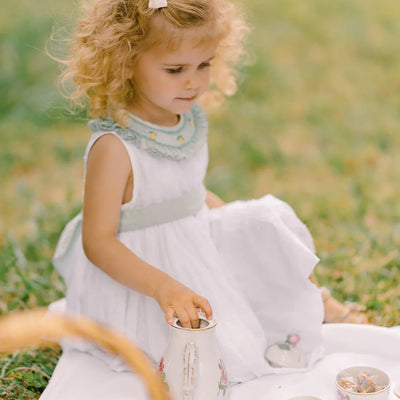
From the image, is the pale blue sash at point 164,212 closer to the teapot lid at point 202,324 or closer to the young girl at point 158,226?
the young girl at point 158,226

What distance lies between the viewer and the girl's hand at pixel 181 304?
1.28m

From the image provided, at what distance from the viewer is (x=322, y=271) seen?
2.20 meters

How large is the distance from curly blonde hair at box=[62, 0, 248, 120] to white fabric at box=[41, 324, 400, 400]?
60 centimetres

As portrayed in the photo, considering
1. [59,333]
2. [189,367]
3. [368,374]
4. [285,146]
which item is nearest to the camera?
[59,333]

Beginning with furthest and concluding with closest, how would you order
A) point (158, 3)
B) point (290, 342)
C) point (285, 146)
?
point (285, 146)
point (290, 342)
point (158, 3)

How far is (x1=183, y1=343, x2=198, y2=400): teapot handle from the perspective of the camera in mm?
1218

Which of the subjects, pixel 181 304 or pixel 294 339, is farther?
pixel 294 339

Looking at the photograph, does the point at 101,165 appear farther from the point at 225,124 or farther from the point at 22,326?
the point at 225,124

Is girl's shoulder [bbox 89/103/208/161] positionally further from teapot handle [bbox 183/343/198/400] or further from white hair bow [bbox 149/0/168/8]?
teapot handle [bbox 183/343/198/400]

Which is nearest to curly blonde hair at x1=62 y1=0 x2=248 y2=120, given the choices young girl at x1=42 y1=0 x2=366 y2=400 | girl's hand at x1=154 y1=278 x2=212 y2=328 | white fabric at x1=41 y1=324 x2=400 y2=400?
young girl at x1=42 y1=0 x2=366 y2=400

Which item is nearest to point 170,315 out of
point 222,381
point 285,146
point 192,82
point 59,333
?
point 222,381

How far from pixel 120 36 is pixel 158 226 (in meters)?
0.46

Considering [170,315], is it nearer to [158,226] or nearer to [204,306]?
[204,306]

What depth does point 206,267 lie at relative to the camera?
5.19 ft
